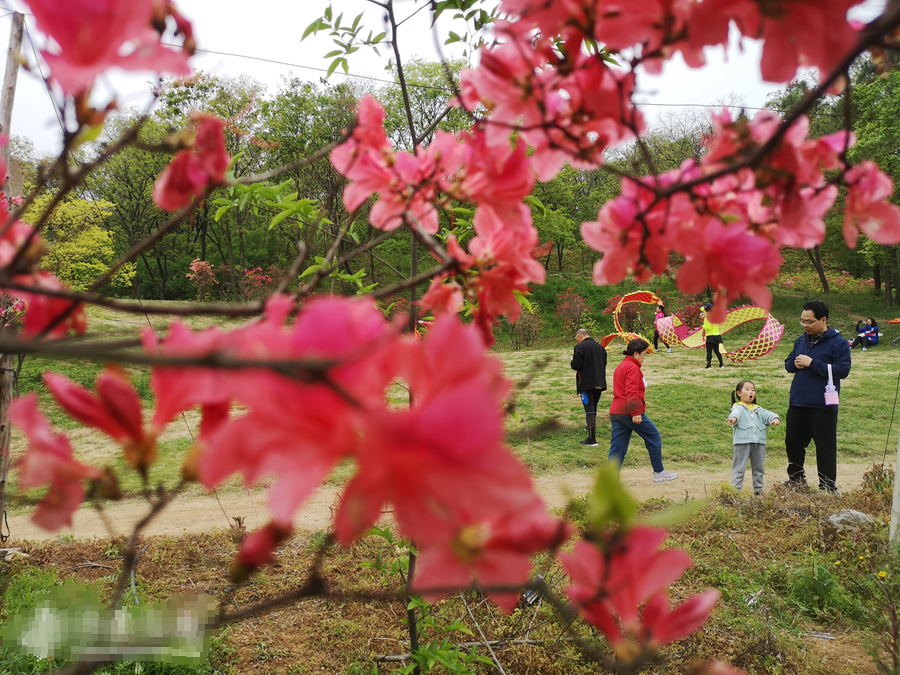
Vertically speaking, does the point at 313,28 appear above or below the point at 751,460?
above

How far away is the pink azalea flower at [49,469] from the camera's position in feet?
1.18

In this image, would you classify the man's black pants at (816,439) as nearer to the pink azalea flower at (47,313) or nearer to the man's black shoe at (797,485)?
the man's black shoe at (797,485)

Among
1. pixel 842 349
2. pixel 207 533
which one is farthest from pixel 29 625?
pixel 842 349

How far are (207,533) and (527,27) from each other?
4.90 metres

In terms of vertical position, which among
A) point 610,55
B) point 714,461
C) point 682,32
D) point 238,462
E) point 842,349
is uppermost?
point 610,55

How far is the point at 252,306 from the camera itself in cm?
41

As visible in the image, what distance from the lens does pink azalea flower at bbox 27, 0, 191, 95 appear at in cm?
30

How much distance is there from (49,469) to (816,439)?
19.8ft

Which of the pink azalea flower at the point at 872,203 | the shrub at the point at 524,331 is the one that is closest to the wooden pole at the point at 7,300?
the pink azalea flower at the point at 872,203

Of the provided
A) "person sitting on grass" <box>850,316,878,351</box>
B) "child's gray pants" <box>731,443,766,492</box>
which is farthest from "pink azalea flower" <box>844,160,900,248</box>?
"person sitting on grass" <box>850,316,878,351</box>

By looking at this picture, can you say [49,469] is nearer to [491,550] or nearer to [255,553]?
[255,553]

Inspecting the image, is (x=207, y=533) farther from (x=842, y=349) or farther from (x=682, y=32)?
(x=842, y=349)

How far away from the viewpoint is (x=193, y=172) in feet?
1.69

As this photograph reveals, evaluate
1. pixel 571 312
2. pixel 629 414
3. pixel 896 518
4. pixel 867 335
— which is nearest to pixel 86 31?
pixel 896 518
